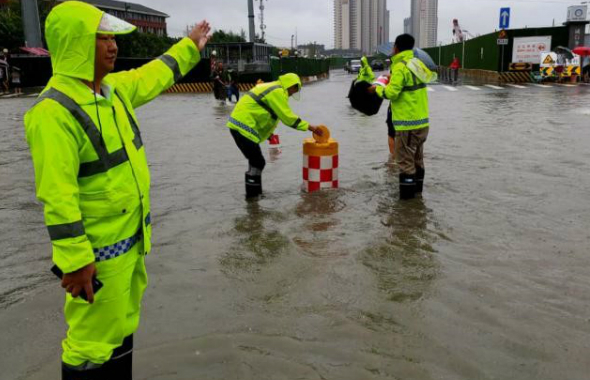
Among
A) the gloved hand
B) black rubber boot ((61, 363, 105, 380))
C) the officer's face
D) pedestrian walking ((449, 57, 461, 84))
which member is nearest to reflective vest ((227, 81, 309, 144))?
the gloved hand

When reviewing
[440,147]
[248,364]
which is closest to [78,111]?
[248,364]

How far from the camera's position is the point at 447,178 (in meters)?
7.86

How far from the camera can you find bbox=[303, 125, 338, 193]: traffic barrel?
6.84m

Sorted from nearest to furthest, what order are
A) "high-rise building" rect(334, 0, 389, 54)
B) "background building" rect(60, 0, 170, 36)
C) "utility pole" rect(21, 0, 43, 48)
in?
1. "utility pole" rect(21, 0, 43, 48)
2. "background building" rect(60, 0, 170, 36)
3. "high-rise building" rect(334, 0, 389, 54)

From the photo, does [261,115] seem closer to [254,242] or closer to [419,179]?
[254,242]

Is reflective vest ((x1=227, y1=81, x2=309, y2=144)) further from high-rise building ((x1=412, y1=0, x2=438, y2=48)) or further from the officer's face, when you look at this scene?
→ high-rise building ((x1=412, y1=0, x2=438, y2=48))

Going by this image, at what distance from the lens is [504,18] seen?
34562 millimetres

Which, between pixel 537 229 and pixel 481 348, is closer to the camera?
pixel 481 348

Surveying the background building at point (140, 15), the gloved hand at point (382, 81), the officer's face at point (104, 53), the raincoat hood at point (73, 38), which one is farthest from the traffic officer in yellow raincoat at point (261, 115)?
the background building at point (140, 15)

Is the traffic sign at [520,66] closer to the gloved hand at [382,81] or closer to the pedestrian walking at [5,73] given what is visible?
the gloved hand at [382,81]

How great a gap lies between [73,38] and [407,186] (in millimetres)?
5070

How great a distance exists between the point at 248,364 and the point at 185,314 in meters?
0.82

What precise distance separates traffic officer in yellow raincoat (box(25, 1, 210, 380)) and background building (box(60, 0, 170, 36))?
102919mm

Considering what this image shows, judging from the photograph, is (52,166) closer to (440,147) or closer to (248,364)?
(248,364)
